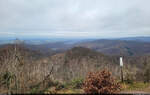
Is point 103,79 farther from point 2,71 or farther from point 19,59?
point 2,71

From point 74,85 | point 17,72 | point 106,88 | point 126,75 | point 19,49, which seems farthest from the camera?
point 126,75

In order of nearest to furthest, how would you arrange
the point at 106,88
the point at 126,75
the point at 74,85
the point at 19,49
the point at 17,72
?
the point at 106,88, the point at 17,72, the point at 19,49, the point at 74,85, the point at 126,75

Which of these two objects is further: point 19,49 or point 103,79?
point 19,49

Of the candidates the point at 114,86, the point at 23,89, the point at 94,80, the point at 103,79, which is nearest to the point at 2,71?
the point at 23,89

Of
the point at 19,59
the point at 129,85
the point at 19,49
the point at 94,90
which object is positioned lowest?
the point at 129,85

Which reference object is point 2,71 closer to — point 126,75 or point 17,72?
point 17,72

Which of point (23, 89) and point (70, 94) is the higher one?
point (23, 89)
